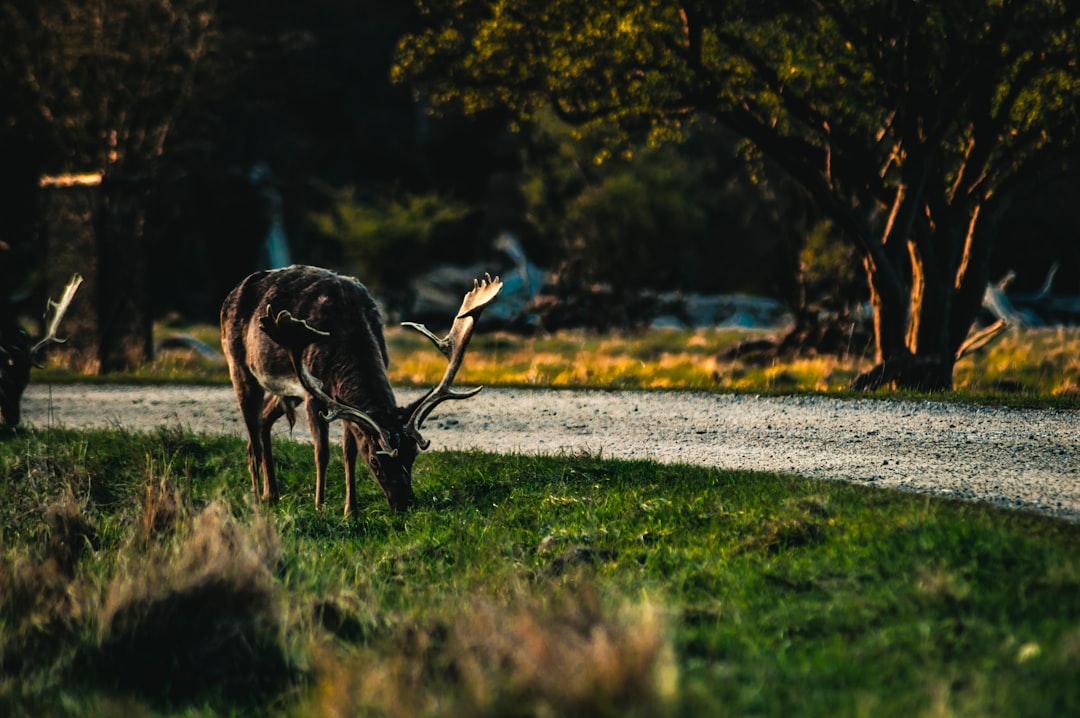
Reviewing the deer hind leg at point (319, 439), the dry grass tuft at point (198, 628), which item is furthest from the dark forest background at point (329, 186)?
the dry grass tuft at point (198, 628)

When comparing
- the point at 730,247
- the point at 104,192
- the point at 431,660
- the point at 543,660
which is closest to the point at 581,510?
the point at 431,660

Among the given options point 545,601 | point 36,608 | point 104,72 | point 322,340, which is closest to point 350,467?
point 322,340

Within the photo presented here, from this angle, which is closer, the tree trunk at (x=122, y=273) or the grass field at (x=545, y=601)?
the grass field at (x=545, y=601)

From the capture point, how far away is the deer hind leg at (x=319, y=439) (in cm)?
838

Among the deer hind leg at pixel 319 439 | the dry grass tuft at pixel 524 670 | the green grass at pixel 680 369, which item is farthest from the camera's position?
the green grass at pixel 680 369

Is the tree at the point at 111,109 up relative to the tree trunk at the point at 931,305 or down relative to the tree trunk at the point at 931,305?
up

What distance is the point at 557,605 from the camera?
537 centimetres

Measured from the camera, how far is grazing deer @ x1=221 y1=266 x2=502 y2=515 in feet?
26.3

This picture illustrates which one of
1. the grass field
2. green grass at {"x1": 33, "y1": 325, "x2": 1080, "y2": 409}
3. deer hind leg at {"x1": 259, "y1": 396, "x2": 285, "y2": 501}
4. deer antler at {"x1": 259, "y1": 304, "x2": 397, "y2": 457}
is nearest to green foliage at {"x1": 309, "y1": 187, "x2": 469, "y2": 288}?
green grass at {"x1": 33, "y1": 325, "x2": 1080, "y2": 409}

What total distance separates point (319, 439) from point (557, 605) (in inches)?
146

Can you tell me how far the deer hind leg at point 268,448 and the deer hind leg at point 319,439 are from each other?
2.17 feet

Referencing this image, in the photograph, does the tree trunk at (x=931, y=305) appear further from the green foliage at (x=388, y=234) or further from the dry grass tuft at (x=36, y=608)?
the green foliage at (x=388, y=234)

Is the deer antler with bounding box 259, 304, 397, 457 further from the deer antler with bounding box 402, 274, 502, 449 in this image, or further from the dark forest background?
the dark forest background

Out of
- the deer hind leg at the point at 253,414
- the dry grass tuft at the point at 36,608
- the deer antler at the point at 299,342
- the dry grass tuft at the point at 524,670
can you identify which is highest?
the deer antler at the point at 299,342
